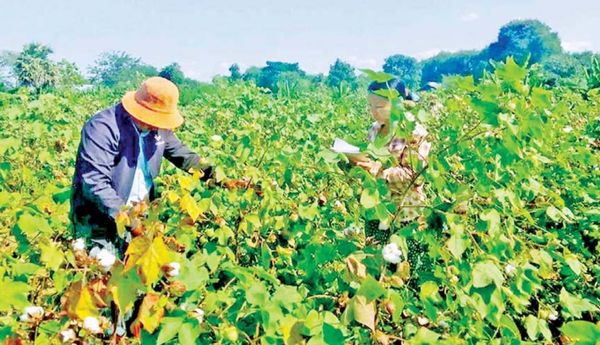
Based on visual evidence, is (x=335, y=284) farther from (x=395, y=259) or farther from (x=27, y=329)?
(x=27, y=329)

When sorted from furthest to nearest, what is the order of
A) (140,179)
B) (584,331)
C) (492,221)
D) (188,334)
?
(140,179)
(492,221)
(188,334)
(584,331)

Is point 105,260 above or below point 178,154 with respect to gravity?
above

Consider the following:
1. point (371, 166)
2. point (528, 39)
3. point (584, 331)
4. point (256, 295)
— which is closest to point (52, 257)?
point (256, 295)

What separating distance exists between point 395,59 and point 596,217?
327 feet

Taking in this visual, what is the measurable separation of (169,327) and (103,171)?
3.95 ft

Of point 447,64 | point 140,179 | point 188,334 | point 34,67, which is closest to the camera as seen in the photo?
point 188,334

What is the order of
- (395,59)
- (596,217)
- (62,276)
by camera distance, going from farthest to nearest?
1. (395,59)
2. (596,217)
3. (62,276)

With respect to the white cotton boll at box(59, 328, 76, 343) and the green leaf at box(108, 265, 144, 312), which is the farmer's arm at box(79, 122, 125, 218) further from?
the green leaf at box(108, 265, 144, 312)

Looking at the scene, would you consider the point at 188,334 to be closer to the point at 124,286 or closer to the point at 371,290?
the point at 124,286

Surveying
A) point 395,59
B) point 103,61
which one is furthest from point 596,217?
point 395,59

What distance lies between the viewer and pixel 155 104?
2.28 m

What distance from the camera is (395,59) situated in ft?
326

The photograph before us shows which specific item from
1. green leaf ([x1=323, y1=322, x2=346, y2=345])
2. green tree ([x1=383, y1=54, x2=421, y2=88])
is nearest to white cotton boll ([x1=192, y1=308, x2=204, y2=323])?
green leaf ([x1=323, y1=322, x2=346, y2=345])

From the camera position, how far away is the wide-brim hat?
2250 mm
